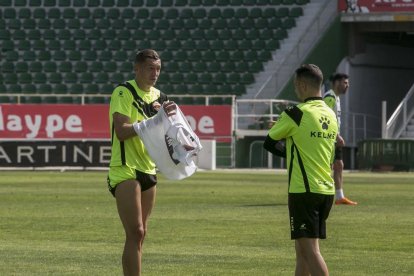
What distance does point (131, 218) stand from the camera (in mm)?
10328

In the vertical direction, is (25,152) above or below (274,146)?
below

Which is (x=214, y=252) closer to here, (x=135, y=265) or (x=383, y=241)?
(x=383, y=241)

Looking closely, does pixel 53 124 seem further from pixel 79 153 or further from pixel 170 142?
pixel 170 142

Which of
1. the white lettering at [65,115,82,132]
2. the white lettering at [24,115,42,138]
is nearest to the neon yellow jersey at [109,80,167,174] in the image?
the white lettering at [24,115,42,138]

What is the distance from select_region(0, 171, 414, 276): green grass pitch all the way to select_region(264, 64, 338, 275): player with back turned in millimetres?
3103

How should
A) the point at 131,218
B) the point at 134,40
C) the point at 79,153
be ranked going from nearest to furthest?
the point at 131,218 → the point at 79,153 → the point at 134,40

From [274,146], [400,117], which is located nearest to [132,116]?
[274,146]

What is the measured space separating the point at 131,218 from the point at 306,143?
163 centimetres

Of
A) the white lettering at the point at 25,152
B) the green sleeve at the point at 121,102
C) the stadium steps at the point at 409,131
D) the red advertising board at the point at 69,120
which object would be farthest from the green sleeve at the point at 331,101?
the stadium steps at the point at 409,131

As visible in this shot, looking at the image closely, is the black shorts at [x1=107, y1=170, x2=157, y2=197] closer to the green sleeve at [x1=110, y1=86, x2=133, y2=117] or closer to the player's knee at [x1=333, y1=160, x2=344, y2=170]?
the green sleeve at [x1=110, y1=86, x2=133, y2=117]

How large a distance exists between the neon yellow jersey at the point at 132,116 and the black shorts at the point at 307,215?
1.43 metres

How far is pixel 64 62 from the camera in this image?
160ft

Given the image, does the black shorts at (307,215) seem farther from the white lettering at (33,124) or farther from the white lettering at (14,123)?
the white lettering at (14,123)

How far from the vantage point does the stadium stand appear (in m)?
47.2
